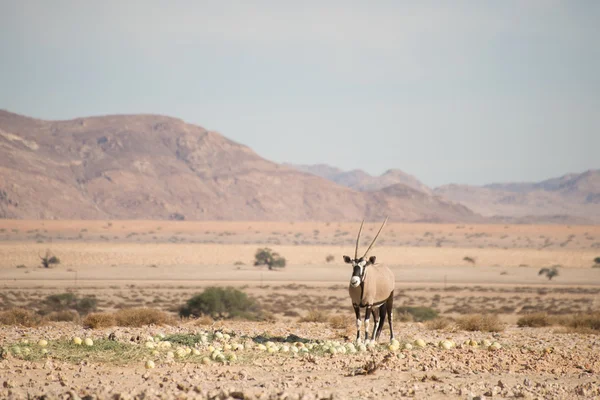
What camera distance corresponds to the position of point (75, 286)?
44875 mm

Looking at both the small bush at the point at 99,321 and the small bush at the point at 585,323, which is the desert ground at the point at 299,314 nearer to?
the small bush at the point at 99,321

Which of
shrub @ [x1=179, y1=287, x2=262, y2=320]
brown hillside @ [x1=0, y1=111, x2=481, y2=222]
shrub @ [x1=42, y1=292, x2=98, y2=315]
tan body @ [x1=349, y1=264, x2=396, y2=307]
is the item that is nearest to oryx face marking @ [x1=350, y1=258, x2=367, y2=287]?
tan body @ [x1=349, y1=264, x2=396, y2=307]

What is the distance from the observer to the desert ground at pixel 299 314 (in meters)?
10.5

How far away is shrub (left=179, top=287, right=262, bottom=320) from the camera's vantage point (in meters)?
30.7

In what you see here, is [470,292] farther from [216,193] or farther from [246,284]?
[216,193]

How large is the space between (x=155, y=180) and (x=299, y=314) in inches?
4564

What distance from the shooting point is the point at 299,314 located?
32156 millimetres

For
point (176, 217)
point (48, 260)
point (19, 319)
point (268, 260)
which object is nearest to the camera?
point (19, 319)

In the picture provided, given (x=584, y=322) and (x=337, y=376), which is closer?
(x=337, y=376)

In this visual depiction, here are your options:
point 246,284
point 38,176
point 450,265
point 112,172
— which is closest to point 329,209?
point 112,172

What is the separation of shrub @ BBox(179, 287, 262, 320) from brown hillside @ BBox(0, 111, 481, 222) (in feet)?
305

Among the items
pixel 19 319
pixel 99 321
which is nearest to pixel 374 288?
pixel 99 321

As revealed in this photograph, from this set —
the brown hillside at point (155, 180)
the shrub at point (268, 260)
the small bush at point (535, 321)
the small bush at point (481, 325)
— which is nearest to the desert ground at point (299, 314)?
the small bush at point (481, 325)

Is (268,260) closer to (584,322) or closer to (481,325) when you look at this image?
(584,322)
